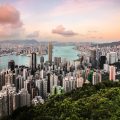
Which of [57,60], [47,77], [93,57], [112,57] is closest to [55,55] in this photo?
[57,60]

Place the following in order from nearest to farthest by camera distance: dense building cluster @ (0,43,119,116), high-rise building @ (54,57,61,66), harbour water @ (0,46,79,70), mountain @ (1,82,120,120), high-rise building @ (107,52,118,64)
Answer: mountain @ (1,82,120,120), dense building cluster @ (0,43,119,116), harbour water @ (0,46,79,70), high-rise building @ (54,57,61,66), high-rise building @ (107,52,118,64)

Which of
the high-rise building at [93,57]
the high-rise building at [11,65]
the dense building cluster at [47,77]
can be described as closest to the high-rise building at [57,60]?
the dense building cluster at [47,77]

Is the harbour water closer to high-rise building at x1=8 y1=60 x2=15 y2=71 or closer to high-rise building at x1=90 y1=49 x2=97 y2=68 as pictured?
high-rise building at x1=8 y1=60 x2=15 y2=71

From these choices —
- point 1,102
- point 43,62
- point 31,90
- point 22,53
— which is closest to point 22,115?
point 1,102

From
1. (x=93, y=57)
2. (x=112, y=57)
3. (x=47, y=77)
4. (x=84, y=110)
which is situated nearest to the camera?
(x=84, y=110)

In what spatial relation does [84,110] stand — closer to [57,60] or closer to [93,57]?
[57,60]

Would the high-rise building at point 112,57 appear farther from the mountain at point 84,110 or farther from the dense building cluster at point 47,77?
the mountain at point 84,110

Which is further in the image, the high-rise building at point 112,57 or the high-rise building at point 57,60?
the high-rise building at point 112,57

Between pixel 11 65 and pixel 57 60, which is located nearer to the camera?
pixel 11 65

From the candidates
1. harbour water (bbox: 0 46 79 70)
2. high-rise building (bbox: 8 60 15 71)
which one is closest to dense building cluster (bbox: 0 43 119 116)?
high-rise building (bbox: 8 60 15 71)

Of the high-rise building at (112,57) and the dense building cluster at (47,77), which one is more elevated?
the high-rise building at (112,57)

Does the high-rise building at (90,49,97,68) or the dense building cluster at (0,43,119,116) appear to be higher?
the high-rise building at (90,49,97,68)

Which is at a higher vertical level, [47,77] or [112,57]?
[112,57]
